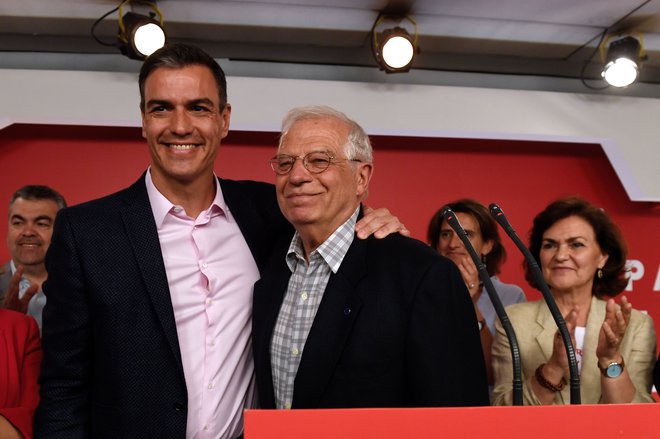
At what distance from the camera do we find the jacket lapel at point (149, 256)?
63.6 inches

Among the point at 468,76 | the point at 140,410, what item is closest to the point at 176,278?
the point at 140,410

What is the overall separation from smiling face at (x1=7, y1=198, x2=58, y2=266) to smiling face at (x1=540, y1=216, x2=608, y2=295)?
2038mm

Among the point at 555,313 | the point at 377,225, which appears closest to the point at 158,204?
the point at 377,225

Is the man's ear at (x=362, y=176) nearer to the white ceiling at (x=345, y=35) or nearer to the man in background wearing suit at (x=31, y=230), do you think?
the man in background wearing suit at (x=31, y=230)

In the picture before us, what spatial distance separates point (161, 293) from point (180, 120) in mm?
420

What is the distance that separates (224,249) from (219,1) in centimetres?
205

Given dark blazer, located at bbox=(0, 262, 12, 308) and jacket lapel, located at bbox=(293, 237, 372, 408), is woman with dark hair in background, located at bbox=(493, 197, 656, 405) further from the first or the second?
dark blazer, located at bbox=(0, 262, 12, 308)

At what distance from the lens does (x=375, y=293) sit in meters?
1.59

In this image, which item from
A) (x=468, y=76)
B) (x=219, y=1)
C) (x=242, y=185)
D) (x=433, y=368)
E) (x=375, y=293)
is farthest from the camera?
(x=468, y=76)

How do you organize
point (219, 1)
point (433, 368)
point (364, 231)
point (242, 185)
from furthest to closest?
point (219, 1) < point (242, 185) < point (364, 231) < point (433, 368)

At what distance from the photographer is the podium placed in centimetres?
81

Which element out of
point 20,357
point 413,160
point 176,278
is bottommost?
point 20,357

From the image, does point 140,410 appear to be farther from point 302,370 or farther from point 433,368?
point 433,368

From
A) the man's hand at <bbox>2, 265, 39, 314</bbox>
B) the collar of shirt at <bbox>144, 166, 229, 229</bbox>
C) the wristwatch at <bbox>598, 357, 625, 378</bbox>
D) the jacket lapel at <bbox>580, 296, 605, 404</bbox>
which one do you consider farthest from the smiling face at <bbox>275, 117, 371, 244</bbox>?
the man's hand at <bbox>2, 265, 39, 314</bbox>
